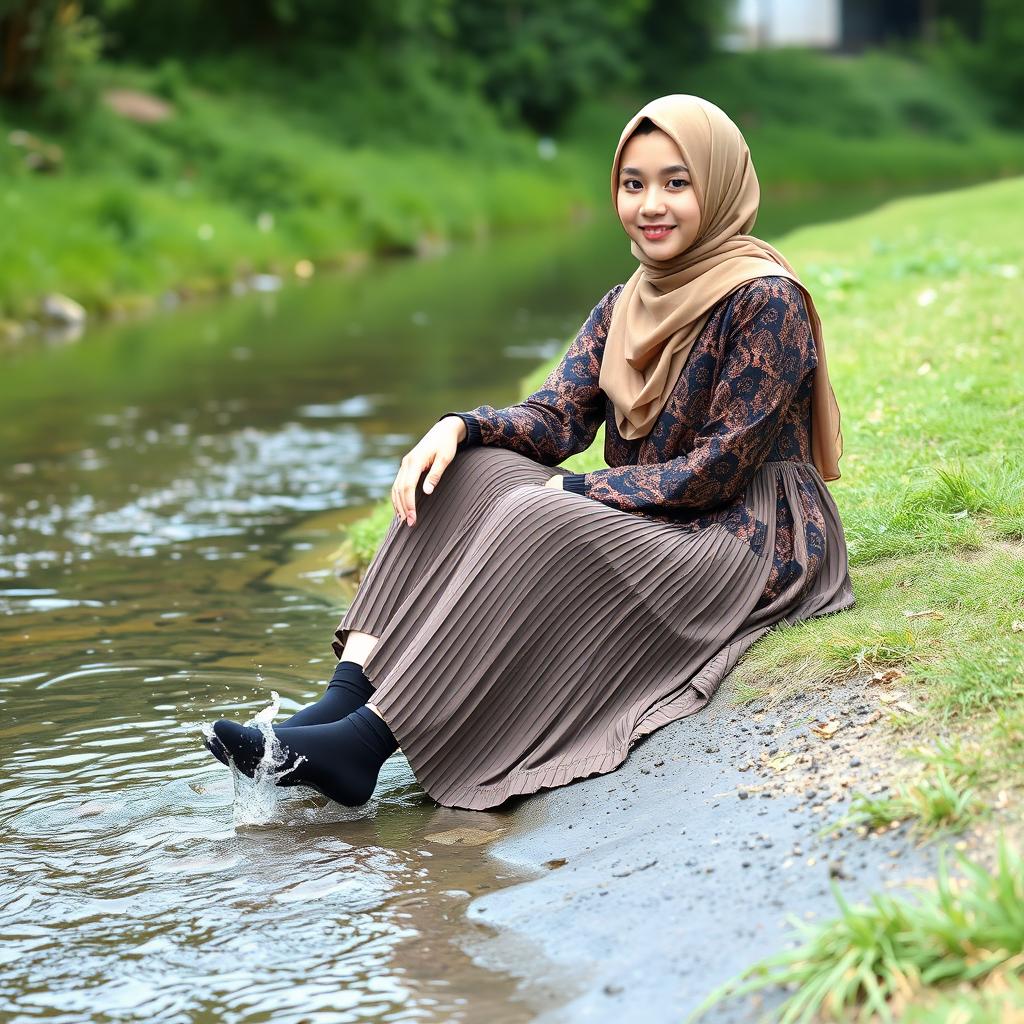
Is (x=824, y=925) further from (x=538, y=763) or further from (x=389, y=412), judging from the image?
(x=389, y=412)

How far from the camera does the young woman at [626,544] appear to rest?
396 centimetres

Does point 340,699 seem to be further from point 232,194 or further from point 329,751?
point 232,194

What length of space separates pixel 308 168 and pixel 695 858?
21885 mm

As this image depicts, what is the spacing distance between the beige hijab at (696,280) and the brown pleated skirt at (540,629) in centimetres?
38

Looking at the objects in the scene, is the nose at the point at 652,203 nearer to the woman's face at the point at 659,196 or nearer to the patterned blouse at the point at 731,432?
the woman's face at the point at 659,196

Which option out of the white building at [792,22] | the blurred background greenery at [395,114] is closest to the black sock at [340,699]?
the blurred background greenery at [395,114]

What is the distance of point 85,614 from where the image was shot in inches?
248

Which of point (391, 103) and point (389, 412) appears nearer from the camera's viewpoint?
point (389, 412)

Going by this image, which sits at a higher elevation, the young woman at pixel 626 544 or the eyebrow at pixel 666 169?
the eyebrow at pixel 666 169

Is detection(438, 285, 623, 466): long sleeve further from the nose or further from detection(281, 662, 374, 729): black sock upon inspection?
detection(281, 662, 374, 729): black sock

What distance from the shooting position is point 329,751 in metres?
3.86

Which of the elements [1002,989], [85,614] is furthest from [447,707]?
[85,614]

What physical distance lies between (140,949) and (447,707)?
0.99 m

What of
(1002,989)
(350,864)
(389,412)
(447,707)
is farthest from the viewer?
(389,412)
